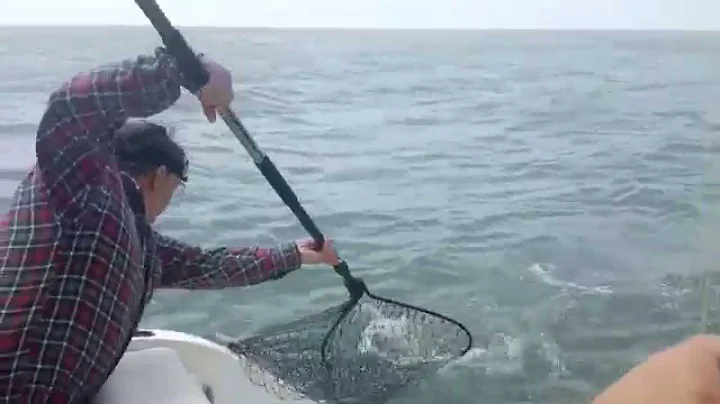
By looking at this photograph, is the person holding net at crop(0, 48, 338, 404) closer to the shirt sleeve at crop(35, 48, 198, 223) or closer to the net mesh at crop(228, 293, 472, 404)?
the shirt sleeve at crop(35, 48, 198, 223)

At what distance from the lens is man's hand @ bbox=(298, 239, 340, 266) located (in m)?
2.16

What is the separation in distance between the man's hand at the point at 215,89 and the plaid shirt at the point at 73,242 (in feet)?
0.20

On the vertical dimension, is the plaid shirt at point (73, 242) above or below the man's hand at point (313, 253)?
above

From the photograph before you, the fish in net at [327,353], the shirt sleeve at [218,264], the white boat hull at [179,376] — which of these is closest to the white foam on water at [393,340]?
the fish in net at [327,353]

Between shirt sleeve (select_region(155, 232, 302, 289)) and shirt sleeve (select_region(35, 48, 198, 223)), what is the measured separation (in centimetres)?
37

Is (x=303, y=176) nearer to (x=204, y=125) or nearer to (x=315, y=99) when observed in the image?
(x=204, y=125)

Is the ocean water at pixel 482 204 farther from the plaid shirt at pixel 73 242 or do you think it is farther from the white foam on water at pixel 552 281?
the plaid shirt at pixel 73 242

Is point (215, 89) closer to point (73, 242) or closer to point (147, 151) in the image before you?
point (147, 151)

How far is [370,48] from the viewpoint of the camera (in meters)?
26.3

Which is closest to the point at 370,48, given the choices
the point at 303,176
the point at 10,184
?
the point at 303,176

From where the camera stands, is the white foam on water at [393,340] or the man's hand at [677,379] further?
the white foam on water at [393,340]

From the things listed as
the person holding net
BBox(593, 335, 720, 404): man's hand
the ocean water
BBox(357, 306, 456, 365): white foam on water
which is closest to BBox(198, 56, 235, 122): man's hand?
the person holding net

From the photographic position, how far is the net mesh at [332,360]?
8.13 ft

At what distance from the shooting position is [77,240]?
1493 millimetres
